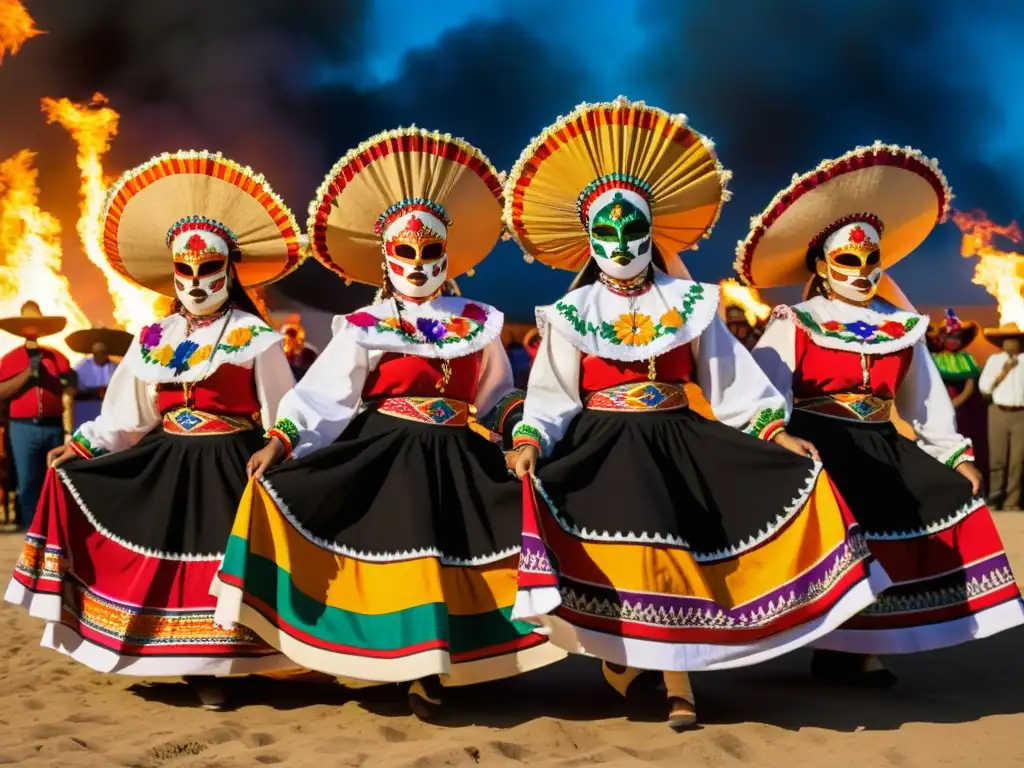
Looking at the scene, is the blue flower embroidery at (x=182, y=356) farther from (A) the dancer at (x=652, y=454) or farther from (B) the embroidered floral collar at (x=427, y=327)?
(A) the dancer at (x=652, y=454)

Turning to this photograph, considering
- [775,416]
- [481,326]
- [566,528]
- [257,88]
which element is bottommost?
[566,528]

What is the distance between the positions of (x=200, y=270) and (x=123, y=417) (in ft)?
2.52

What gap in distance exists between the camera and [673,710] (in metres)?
4.28

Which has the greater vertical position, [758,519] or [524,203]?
[524,203]

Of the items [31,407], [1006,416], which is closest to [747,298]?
[1006,416]

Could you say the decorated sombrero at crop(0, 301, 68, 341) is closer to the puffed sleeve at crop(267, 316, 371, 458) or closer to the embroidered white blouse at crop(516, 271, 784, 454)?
the puffed sleeve at crop(267, 316, 371, 458)

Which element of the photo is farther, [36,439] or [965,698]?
[36,439]

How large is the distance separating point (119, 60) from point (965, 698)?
16.8m

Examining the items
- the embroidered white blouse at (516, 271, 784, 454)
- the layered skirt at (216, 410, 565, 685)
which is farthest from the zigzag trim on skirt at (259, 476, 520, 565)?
the embroidered white blouse at (516, 271, 784, 454)

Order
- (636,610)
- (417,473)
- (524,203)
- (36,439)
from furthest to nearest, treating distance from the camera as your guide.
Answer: (36,439) → (524,203) → (417,473) → (636,610)

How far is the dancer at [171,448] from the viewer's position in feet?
16.0

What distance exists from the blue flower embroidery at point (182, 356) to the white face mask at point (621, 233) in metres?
1.87

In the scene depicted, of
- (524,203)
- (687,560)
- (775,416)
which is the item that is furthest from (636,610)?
(524,203)

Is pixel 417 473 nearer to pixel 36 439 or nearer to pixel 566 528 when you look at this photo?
pixel 566 528
